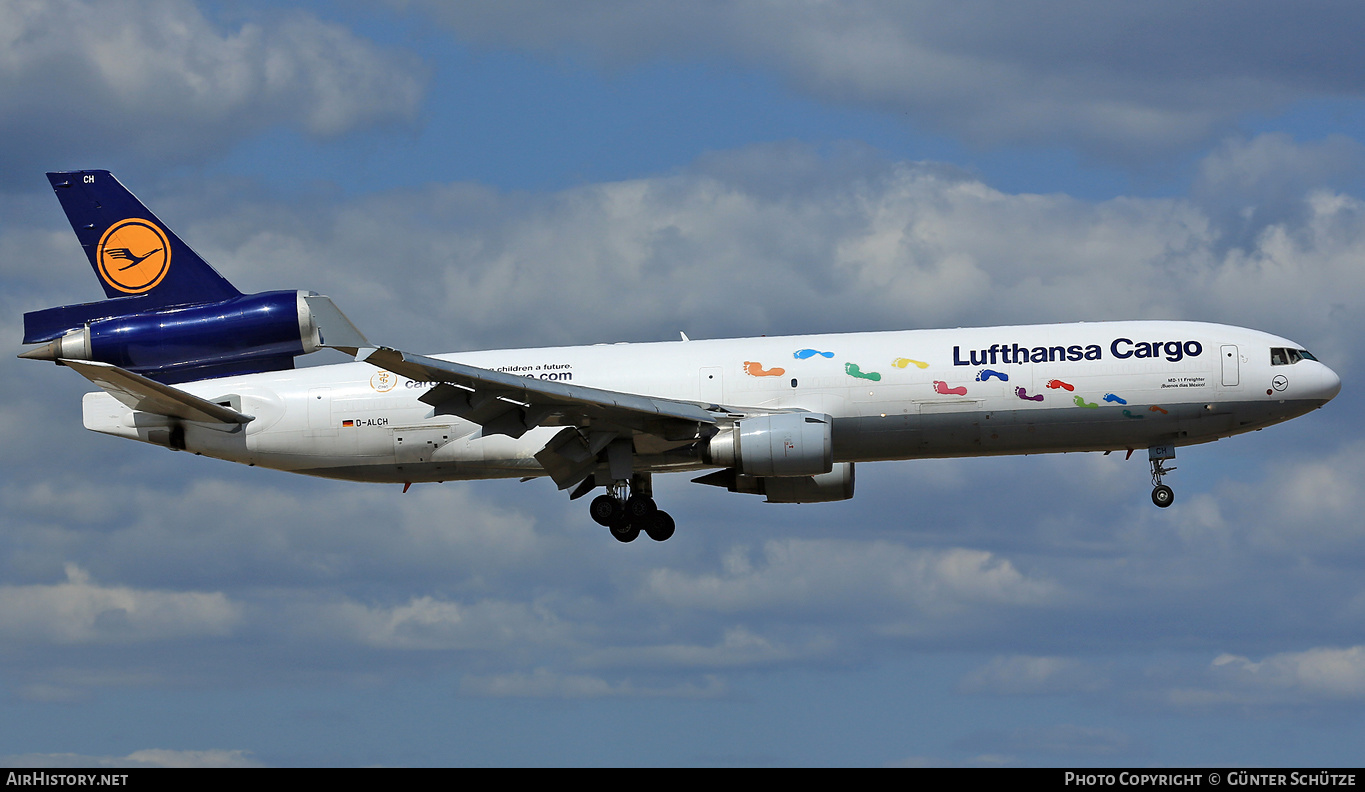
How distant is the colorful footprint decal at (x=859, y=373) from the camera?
41.7 meters

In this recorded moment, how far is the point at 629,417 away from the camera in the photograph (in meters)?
41.3

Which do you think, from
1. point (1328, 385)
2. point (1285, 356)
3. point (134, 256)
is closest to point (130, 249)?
point (134, 256)

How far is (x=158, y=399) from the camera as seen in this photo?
43.3m

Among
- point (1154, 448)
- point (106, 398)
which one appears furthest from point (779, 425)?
point (106, 398)

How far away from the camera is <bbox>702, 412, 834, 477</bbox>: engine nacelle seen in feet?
131

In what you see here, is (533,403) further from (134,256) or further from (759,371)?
(134,256)

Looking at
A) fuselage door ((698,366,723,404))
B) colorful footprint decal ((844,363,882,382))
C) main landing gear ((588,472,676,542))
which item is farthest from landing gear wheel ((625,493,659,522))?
colorful footprint decal ((844,363,882,382))

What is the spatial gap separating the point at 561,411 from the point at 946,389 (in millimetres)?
10554

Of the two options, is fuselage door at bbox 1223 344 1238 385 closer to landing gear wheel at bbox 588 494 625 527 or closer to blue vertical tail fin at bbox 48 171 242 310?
landing gear wheel at bbox 588 494 625 527

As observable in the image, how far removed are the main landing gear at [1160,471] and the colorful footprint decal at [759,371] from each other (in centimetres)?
1087

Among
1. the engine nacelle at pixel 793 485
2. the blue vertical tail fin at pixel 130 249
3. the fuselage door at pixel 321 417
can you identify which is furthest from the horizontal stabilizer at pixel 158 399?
the engine nacelle at pixel 793 485
